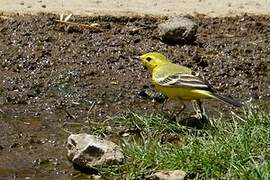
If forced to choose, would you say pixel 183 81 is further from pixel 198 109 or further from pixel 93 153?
pixel 93 153

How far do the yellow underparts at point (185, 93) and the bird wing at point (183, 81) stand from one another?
0.12 ft

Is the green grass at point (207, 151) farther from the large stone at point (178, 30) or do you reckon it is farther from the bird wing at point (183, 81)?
the large stone at point (178, 30)

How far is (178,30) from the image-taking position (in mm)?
10711

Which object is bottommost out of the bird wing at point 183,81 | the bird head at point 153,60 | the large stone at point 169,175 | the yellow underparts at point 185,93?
the large stone at point 169,175

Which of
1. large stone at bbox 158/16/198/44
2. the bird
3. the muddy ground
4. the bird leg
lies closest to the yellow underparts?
the bird

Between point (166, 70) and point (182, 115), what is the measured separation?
0.74 metres

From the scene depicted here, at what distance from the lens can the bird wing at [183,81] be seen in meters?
8.39

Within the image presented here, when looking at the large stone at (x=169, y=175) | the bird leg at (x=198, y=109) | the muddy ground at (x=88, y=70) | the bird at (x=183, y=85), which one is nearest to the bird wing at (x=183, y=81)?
the bird at (x=183, y=85)

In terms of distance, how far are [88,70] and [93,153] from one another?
2.54 metres

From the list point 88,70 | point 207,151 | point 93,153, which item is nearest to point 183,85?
point 207,151

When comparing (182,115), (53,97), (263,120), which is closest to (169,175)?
(263,120)

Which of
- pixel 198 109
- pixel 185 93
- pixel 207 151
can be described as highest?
pixel 185 93

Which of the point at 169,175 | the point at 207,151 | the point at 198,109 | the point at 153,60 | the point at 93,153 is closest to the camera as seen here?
the point at 169,175

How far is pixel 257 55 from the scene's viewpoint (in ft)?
35.4
